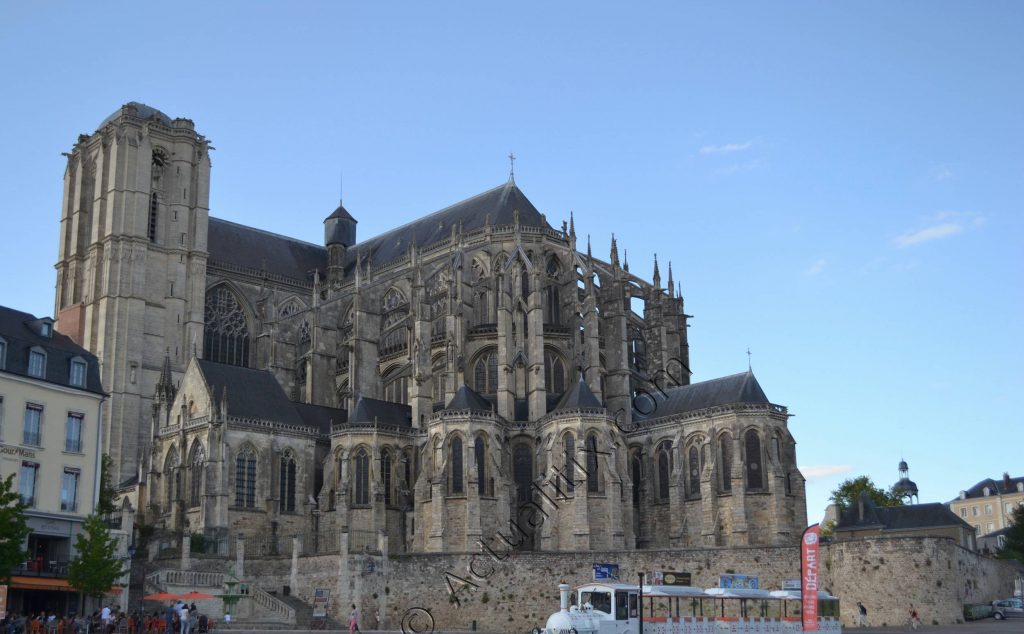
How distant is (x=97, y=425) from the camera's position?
37688 millimetres

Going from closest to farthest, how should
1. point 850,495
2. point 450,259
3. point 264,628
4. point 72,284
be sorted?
point 264,628 → point 450,259 → point 72,284 → point 850,495

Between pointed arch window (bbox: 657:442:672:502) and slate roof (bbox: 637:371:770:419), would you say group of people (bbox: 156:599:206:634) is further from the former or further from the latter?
slate roof (bbox: 637:371:770:419)

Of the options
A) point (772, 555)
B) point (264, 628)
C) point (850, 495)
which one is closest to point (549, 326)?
point (772, 555)

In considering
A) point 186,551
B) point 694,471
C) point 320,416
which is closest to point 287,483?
point 320,416

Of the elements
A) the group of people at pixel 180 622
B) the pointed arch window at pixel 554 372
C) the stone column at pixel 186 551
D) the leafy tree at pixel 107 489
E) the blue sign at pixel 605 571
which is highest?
the pointed arch window at pixel 554 372

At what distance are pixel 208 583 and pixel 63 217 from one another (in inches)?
1399

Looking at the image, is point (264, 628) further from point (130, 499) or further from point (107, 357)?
point (107, 357)

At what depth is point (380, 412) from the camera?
52.8 metres

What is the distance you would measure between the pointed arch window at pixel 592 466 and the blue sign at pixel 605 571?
655 centimetres

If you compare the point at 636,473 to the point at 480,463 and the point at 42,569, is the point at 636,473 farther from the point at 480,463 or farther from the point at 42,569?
the point at 42,569

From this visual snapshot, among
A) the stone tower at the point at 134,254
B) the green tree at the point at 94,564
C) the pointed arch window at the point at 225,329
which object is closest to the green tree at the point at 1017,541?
the pointed arch window at the point at 225,329

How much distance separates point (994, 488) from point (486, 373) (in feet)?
196

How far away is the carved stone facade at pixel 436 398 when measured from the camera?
48.7 m

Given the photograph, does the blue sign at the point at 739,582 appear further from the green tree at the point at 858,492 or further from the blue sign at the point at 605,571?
the green tree at the point at 858,492
